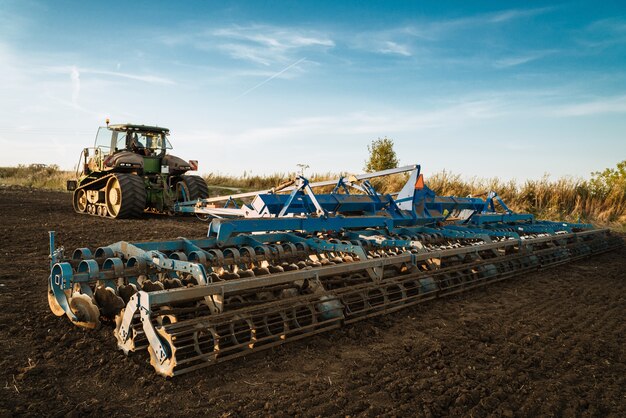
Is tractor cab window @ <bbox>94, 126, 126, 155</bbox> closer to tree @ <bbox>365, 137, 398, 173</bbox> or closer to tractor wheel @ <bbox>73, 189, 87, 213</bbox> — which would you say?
tractor wheel @ <bbox>73, 189, 87, 213</bbox>

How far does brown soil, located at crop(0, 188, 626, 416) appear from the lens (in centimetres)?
264

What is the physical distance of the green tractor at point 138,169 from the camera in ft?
38.6

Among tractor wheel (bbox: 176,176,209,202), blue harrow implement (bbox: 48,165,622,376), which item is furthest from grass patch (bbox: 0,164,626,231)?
blue harrow implement (bbox: 48,165,622,376)

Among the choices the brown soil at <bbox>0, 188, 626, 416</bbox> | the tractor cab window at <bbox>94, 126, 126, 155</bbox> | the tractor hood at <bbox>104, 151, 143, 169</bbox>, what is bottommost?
the brown soil at <bbox>0, 188, 626, 416</bbox>

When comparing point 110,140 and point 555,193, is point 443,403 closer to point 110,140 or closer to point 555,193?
point 110,140

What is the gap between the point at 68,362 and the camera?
3166mm

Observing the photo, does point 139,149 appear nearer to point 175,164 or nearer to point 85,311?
point 175,164

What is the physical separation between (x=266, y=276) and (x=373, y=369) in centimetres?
99

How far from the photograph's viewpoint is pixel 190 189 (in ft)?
40.4

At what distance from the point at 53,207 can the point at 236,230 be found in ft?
38.1

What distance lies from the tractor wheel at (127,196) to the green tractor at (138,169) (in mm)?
33

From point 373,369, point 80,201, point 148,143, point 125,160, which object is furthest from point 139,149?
point 373,369

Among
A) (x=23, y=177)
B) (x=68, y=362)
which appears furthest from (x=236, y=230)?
(x=23, y=177)

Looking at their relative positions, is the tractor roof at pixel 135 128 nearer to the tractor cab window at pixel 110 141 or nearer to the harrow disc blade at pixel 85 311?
the tractor cab window at pixel 110 141
